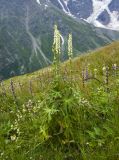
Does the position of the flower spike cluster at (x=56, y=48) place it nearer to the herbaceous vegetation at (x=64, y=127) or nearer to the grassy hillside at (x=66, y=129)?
the herbaceous vegetation at (x=64, y=127)

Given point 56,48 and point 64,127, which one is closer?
point 56,48

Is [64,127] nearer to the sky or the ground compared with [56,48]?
nearer to the ground

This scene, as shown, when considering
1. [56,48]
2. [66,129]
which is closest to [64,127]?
[66,129]

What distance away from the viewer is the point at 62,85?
27.4 ft

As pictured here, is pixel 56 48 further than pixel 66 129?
No

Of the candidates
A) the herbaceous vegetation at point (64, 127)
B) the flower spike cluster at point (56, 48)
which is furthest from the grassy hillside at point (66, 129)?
the flower spike cluster at point (56, 48)

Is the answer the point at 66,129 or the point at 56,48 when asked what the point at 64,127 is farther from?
the point at 56,48

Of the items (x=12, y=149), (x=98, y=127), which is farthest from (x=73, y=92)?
(x=12, y=149)

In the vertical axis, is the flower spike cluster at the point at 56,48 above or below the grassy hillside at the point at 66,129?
above

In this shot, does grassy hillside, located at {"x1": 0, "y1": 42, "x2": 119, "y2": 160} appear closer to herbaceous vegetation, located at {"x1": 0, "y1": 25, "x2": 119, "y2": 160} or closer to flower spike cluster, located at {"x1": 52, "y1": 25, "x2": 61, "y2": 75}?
herbaceous vegetation, located at {"x1": 0, "y1": 25, "x2": 119, "y2": 160}

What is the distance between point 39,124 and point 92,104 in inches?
44.0

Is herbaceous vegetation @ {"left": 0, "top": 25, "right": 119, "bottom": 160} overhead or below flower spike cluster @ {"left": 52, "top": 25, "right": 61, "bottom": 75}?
below

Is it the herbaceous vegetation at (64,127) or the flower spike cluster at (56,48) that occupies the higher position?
the flower spike cluster at (56,48)

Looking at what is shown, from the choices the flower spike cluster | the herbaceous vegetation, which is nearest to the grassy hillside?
the herbaceous vegetation
